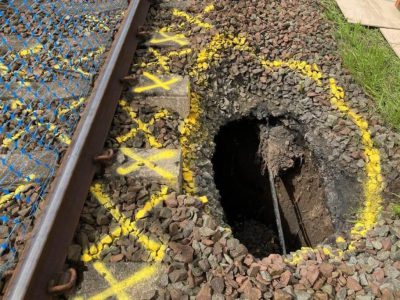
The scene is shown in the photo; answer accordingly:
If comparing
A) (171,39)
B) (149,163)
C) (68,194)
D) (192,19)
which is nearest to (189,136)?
(149,163)

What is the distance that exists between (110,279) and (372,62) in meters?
3.27

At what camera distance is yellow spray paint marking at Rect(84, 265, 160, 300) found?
212cm

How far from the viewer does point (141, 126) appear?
303cm

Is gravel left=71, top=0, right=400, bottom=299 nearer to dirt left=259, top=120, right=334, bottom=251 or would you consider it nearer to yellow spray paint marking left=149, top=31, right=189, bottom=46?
yellow spray paint marking left=149, top=31, right=189, bottom=46

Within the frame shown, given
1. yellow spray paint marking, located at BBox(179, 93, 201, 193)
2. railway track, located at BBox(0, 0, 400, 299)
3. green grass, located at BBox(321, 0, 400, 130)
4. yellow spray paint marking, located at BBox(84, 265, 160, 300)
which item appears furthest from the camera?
green grass, located at BBox(321, 0, 400, 130)

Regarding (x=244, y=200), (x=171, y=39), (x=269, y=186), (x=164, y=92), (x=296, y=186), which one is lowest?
(x=244, y=200)

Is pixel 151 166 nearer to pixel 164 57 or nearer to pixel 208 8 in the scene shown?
pixel 164 57

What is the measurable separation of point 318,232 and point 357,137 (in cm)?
111

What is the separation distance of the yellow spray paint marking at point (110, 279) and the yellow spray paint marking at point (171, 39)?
2.37 meters

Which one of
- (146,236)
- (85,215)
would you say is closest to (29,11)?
(85,215)

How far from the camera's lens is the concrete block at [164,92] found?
3215 mm

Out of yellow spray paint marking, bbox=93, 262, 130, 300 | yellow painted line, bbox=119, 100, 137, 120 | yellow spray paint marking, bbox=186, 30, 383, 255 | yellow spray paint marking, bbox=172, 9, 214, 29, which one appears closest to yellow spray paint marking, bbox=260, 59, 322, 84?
yellow spray paint marking, bbox=186, 30, 383, 255

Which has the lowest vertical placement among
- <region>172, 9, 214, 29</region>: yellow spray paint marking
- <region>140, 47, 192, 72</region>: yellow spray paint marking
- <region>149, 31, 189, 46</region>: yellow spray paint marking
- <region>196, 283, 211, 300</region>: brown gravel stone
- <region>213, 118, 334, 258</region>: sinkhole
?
<region>213, 118, 334, 258</region>: sinkhole

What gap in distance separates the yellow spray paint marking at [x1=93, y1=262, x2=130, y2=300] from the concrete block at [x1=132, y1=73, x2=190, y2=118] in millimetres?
1455
